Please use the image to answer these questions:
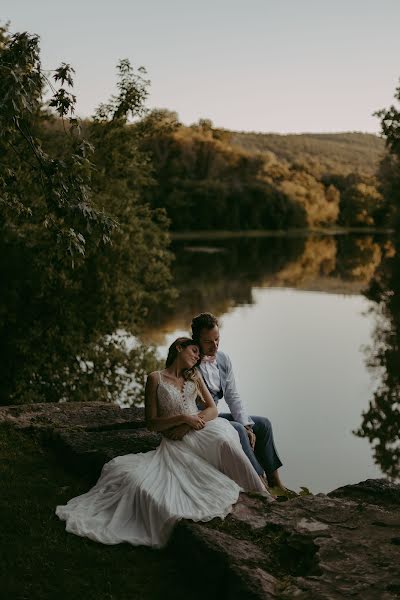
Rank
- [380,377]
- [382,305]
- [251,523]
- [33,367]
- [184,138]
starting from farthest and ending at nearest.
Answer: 1. [184,138]
2. [382,305]
3. [380,377]
4. [33,367]
5. [251,523]

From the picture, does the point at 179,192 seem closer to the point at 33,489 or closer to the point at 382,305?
the point at 382,305

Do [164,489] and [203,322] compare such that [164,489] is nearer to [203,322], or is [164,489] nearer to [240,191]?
[203,322]

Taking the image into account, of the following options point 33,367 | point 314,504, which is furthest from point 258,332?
point 314,504

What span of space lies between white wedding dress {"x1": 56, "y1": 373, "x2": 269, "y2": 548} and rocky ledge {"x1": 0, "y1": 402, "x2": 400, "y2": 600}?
0.17 metres

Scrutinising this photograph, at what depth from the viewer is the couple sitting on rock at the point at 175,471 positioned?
566 cm

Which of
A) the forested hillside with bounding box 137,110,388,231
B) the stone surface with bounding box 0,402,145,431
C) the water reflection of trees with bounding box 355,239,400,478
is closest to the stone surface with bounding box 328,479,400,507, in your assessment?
the stone surface with bounding box 0,402,145,431

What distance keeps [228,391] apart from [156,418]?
139 centimetres

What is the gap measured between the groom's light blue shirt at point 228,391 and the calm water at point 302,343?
431 cm

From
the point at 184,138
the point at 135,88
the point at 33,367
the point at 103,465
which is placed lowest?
the point at 33,367

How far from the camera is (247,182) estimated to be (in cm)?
8612

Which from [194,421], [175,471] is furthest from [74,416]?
[175,471]

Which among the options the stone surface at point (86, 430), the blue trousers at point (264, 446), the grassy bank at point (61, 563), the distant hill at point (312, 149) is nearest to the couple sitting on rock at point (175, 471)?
the grassy bank at point (61, 563)

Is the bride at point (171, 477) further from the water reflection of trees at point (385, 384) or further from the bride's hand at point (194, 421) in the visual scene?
the water reflection of trees at point (385, 384)

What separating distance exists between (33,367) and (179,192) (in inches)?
2249
